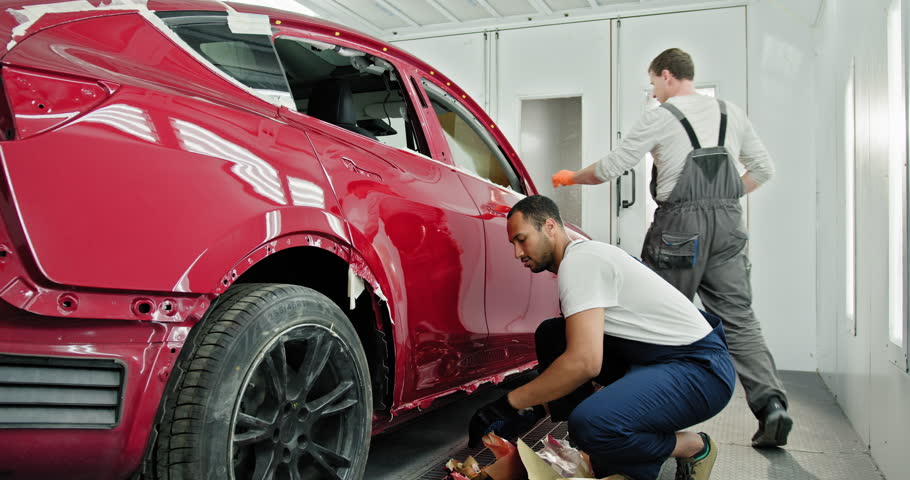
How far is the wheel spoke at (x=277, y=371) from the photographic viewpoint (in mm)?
1422

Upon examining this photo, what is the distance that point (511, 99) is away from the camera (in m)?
5.95

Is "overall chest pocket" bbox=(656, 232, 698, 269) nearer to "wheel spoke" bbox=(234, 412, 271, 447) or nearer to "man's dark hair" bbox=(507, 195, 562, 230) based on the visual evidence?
"man's dark hair" bbox=(507, 195, 562, 230)

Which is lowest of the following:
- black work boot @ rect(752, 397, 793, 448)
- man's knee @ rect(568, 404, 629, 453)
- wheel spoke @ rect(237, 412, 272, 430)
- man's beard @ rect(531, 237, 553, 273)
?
black work boot @ rect(752, 397, 793, 448)

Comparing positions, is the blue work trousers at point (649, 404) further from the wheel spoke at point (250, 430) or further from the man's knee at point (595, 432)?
the wheel spoke at point (250, 430)

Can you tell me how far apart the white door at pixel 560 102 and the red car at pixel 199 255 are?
12.0 ft

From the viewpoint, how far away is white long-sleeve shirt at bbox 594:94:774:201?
117 inches

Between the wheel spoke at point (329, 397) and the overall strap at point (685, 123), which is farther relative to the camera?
the overall strap at point (685, 123)

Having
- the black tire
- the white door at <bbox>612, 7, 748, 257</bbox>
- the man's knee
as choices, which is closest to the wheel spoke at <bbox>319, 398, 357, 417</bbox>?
the black tire

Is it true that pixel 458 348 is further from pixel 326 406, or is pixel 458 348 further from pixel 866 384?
pixel 866 384

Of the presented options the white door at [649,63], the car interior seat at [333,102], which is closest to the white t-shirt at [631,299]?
the car interior seat at [333,102]

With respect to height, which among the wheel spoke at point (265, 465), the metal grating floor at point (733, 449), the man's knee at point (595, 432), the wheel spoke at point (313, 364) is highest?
the wheel spoke at point (313, 364)

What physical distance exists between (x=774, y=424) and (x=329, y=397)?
193 cm

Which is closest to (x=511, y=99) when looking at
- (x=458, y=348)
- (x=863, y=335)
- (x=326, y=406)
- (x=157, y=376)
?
(x=863, y=335)

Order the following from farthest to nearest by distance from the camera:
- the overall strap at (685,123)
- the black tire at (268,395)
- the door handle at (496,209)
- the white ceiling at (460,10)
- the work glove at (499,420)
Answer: the white ceiling at (460,10), the overall strap at (685,123), the door handle at (496,209), the work glove at (499,420), the black tire at (268,395)
